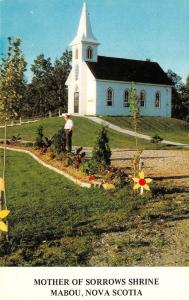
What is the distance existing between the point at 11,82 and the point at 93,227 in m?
2.88

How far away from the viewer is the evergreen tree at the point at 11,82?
8.75 meters

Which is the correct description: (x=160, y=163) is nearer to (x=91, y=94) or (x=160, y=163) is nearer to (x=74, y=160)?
(x=74, y=160)

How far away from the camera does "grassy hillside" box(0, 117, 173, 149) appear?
24516mm

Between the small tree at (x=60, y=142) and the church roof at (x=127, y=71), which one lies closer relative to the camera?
the small tree at (x=60, y=142)

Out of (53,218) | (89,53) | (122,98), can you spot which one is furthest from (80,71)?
(53,218)

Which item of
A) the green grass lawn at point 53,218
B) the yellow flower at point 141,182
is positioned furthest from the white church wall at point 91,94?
the yellow flower at point 141,182

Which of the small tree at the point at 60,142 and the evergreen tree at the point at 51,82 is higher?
the evergreen tree at the point at 51,82

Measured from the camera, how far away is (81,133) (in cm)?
2827

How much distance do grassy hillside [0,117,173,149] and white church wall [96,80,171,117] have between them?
210 inches

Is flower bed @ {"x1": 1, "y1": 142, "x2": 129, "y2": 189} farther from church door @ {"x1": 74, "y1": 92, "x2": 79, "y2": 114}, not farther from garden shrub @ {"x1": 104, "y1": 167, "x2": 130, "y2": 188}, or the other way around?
church door @ {"x1": 74, "y1": 92, "x2": 79, "y2": 114}

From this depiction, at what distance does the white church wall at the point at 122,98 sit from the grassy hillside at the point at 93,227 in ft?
85.7
